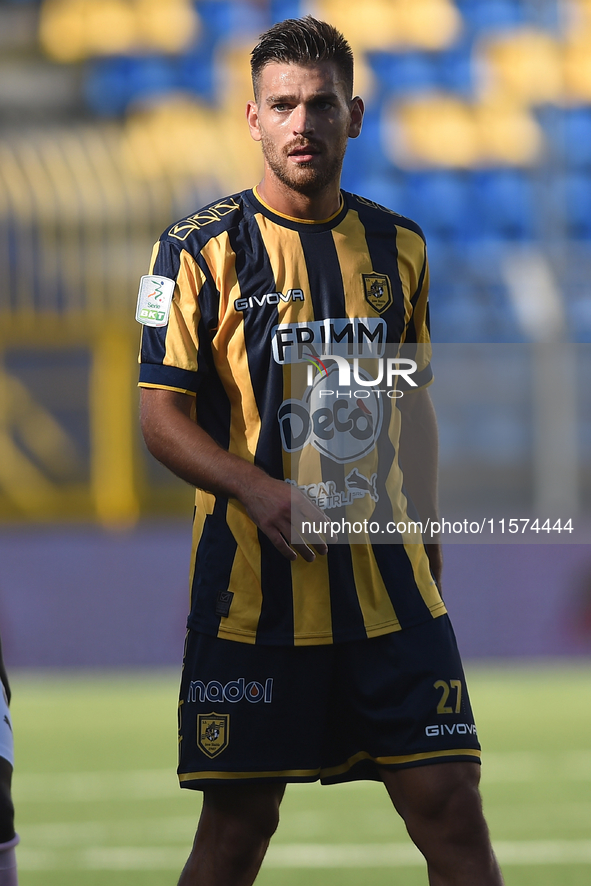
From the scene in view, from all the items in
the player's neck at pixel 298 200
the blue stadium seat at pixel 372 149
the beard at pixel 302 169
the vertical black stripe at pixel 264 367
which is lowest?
the vertical black stripe at pixel 264 367

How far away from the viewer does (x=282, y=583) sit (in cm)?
247

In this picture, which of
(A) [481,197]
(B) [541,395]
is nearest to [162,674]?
(B) [541,395]

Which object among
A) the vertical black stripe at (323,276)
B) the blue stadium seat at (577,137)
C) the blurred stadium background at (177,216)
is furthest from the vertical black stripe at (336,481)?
the blue stadium seat at (577,137)

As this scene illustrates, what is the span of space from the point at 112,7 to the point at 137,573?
22.7 ft

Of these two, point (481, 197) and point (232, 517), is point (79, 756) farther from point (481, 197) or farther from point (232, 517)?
point (481, 197)

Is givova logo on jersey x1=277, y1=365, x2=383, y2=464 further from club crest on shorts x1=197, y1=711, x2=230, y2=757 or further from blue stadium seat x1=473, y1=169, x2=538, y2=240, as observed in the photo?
blue stadium seat x1=473, y1=169, x2=538, y2=240

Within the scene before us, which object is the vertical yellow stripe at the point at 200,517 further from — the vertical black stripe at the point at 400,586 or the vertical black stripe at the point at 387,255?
the vertical black stripe at the point at 387,255

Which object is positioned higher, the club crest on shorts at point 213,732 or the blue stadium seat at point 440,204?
the blue stadium seat at point 440,204

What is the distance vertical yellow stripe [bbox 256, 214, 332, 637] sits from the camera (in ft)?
8.08

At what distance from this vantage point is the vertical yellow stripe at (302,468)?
2.46 meters

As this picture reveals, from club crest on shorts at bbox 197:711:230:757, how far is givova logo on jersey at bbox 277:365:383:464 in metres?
0.50

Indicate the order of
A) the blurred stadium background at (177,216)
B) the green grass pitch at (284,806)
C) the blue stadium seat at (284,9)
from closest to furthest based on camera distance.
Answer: the green grass pitch at (284,806) < the blurred stadium background at (177,216) < the blue stadium seat at (284,9)

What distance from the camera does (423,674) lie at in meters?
2.46

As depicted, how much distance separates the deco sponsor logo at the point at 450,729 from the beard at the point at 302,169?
994 mm
